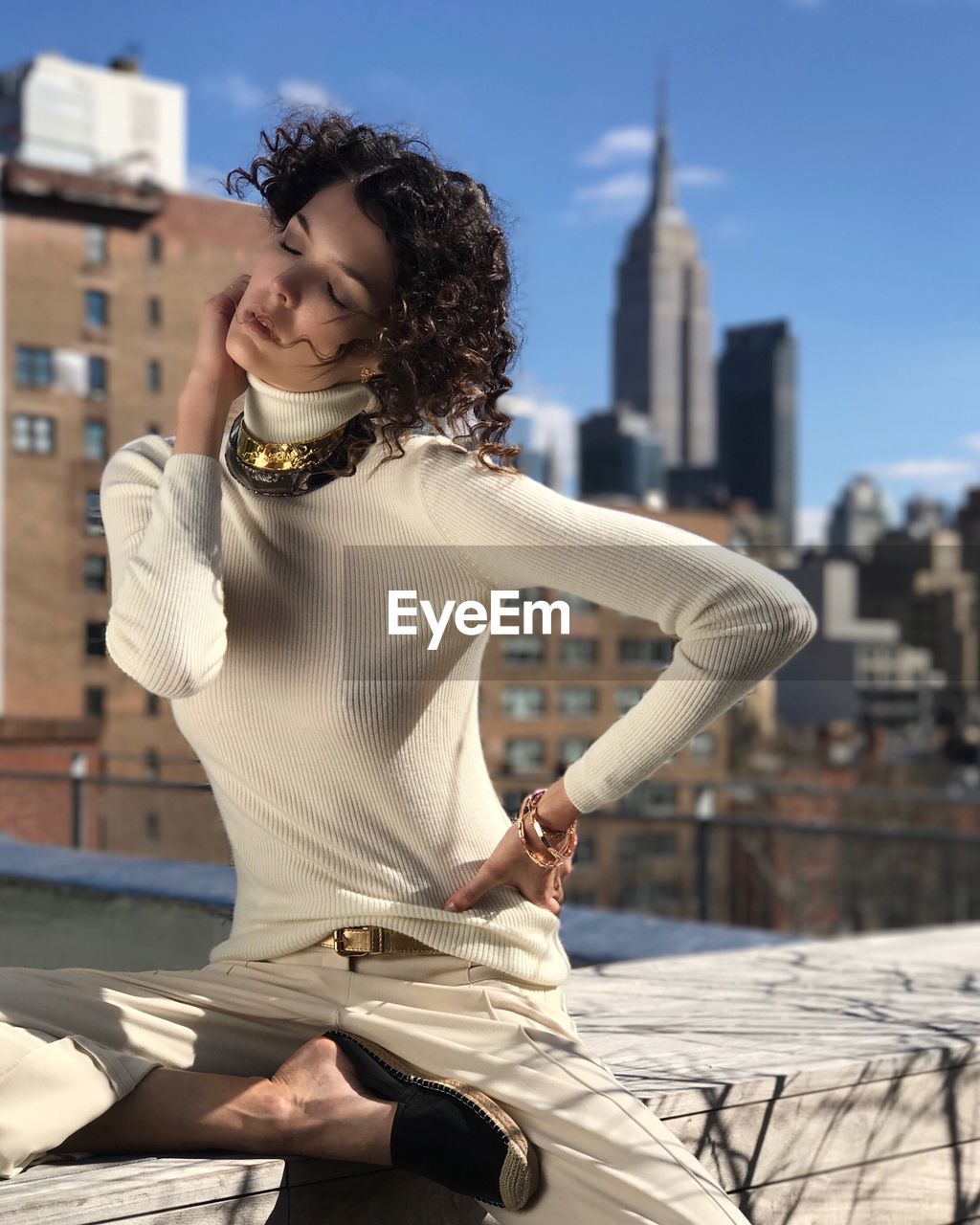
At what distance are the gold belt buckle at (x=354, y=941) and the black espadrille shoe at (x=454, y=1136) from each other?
0.11m

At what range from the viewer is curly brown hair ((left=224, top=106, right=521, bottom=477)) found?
1672 mm

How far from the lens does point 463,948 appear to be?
1.68 meters

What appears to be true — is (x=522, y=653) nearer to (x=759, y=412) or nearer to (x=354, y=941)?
(x=354, y=941)

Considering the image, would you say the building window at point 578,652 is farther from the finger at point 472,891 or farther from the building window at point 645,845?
the building window at point 645,845

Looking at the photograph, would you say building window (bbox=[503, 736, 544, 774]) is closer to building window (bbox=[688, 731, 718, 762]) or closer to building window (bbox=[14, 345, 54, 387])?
building window (bbox=[688, 731, 718, 762])

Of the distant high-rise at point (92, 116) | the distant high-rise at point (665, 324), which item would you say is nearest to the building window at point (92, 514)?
the distant high-rise at point (92, 116)

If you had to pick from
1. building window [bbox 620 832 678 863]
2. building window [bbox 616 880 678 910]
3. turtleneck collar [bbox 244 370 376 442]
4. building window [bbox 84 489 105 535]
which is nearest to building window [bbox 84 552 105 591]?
building window [bbox 84 489 105 535]

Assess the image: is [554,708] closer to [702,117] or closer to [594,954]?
[594,954]

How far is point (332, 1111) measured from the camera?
1.58 metres

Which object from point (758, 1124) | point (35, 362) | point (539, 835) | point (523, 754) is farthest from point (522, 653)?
point (523, 754)

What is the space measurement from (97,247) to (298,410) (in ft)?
98.4

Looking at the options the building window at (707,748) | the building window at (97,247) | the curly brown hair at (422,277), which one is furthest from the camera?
the building window at (707,748)

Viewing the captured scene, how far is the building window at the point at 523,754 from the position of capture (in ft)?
179

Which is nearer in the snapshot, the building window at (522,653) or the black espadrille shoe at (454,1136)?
the black espadrille shoe at (454,1136)
